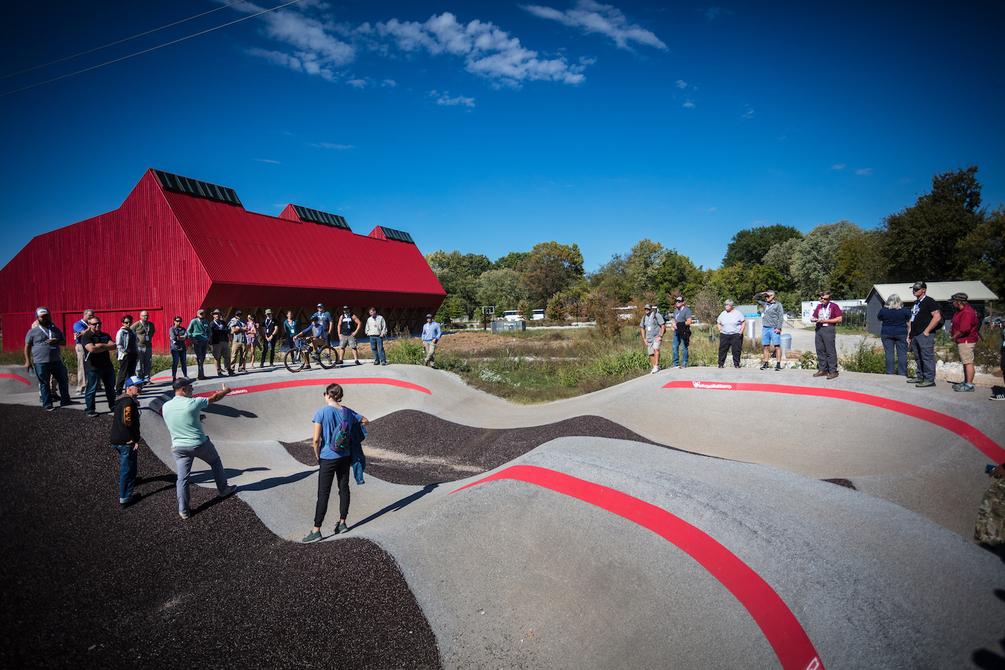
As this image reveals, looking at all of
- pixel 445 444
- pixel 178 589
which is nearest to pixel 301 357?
pixel 445 444

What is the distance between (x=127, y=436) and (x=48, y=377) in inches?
211

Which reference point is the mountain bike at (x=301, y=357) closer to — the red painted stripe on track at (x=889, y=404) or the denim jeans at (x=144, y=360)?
the denim jeans at (x=144, y=360)

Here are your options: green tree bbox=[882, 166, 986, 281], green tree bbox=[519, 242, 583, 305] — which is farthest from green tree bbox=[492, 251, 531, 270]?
green tree bbox=[882, 166, 986, 281]

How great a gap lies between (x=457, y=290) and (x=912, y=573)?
57.7 m

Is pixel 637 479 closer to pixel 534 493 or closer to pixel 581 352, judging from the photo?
pixel 534 493

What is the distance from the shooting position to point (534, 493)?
5836 mm

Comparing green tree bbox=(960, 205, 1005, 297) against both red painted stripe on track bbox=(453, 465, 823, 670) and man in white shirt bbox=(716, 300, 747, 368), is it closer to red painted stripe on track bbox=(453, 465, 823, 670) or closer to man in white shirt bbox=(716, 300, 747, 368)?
man in white shirt bbox=(716, 300, 747, 368)

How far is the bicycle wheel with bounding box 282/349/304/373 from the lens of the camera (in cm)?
1477

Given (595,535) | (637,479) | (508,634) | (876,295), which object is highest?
(876,295)

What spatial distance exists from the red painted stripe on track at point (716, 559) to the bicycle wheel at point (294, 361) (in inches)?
425

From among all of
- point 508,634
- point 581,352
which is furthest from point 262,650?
point 581,352

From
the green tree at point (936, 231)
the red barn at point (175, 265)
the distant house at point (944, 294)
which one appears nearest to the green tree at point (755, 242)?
the green tree at point (936, 231)

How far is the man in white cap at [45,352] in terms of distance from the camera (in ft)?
30.5

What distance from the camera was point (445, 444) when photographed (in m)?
10.7
